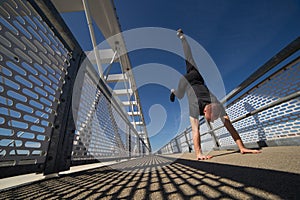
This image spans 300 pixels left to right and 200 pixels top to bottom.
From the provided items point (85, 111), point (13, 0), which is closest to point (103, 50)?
point (85, 111)

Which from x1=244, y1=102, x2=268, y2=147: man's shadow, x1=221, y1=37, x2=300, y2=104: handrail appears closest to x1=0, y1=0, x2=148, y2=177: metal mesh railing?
x1=221, y1=37, x2=300, y2=104: handrail

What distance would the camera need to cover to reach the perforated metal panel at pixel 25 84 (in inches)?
28.9

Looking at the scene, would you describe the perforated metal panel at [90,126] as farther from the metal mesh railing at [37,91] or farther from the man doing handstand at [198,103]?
the man doing handstand at [198,103]

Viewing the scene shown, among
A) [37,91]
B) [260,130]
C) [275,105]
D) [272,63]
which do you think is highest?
[272,63]

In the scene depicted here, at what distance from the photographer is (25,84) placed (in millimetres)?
853

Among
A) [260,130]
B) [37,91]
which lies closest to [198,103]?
[260,130]

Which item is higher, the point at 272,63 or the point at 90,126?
the point at 272,63

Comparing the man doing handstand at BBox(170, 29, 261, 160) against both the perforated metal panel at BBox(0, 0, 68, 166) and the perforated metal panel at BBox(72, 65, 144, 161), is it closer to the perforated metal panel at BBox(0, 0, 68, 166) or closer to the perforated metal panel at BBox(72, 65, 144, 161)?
the perforated metal panel at BBox(72, 65, 144, 161)

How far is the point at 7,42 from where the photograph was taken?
76 centimetres

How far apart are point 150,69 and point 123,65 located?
8.09 feet

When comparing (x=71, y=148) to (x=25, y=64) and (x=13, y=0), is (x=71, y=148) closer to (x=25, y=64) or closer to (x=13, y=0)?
(x=25, y=64)

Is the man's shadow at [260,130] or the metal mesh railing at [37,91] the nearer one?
the metal mesh railing at [37,91]

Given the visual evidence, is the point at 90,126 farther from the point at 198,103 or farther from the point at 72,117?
the point at 198,103

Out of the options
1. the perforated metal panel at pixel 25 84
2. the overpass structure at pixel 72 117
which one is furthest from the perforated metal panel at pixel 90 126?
the perforated metal panel at pixel 25 84
